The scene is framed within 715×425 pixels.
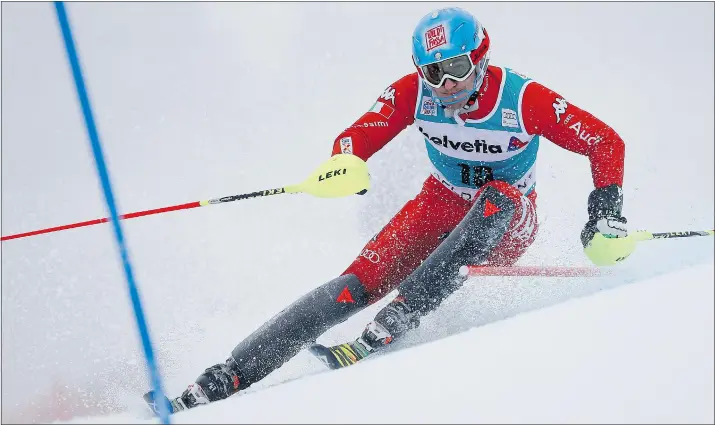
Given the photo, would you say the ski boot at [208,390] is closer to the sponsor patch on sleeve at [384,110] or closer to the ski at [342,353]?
the ski at [342,353]

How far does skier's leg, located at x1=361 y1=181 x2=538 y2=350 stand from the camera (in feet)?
10.1

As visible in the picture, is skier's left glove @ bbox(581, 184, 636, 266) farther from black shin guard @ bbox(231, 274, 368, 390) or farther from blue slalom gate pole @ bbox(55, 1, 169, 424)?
blue slalom gate pole @ bbox(55, 1, 169, 424)

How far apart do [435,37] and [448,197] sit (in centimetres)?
86

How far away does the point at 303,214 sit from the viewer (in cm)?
604

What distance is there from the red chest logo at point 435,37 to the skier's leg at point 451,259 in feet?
2.02

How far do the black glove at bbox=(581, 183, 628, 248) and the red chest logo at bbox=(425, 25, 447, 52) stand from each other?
90cm

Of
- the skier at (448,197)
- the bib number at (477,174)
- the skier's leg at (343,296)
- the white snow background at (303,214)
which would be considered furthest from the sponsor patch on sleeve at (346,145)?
the white snow background at (303,214)

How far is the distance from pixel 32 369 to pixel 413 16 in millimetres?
4917

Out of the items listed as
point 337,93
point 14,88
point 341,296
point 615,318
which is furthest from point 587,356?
point 14,88

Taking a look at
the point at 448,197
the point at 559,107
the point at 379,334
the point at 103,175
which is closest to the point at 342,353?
the point at 379,334

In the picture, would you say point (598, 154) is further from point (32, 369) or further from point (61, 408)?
point (32, 369)

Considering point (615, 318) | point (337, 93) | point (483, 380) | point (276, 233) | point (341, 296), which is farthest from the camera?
point (337, 93)

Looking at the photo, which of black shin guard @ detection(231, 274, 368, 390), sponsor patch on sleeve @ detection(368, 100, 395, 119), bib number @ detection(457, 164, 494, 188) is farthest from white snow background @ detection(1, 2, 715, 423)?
sponsor patch on sleeve @ detection(368, 100, 395, 119)

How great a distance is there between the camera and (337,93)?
7199 millimetres
